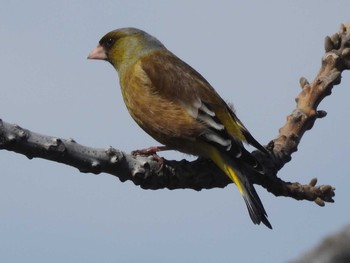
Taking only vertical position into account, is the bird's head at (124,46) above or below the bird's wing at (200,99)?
above

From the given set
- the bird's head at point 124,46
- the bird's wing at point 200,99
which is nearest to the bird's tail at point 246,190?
the bird's wing at point 200,99

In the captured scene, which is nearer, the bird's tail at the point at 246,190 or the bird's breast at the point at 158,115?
the bird's tail at the point at 246,190

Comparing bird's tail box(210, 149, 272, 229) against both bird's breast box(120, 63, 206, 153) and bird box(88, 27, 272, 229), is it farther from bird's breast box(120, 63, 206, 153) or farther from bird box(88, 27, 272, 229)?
bird's breast box(120, 63, 206, 153)

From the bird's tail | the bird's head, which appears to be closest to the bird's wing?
the bird's tail

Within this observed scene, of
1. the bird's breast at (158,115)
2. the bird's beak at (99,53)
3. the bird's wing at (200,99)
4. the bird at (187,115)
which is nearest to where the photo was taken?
the bird at (187,115)

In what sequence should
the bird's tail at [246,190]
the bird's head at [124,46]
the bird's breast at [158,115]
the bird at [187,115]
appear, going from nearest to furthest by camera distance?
the bird's tail at [246,190] → the bird at [187,115] → the bird's breast at [158,115] → the bird's head at [124,46]

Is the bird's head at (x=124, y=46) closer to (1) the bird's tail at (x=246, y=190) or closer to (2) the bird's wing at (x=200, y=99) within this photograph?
(2) the bird's wing at (x=200, y=99)

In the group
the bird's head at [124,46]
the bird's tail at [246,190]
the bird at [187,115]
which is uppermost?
the bird's head at [124,46]
